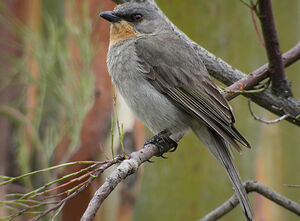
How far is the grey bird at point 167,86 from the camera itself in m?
2.86

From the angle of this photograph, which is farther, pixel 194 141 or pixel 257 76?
pixel 194 141

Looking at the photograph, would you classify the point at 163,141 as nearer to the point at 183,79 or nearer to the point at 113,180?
the point at 183,79

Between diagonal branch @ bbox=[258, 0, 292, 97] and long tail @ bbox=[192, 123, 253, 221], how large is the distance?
45 centimetres

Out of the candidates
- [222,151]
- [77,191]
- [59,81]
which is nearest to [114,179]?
[77,191]

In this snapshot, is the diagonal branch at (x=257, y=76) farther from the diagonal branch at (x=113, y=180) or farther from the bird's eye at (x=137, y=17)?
the bird's eye at (x=137, y=17)

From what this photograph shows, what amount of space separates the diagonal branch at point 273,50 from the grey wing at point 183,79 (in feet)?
1.13

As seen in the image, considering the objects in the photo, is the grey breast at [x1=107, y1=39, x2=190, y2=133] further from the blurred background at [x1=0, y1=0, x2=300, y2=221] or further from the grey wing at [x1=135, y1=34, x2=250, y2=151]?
the blurred background at [x1=0, y1=0, x2=300, y2=221]

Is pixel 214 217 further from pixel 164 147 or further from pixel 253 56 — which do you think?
pixel 253 56

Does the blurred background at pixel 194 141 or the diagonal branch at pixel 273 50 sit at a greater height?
the diagonal branch at pixel 273 50

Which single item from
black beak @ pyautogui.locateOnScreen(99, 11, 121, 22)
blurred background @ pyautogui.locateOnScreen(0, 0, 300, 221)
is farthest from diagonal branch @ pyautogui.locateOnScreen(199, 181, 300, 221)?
black beak @ pyautogui.locateOnScreen(99, 11, 121, 22)

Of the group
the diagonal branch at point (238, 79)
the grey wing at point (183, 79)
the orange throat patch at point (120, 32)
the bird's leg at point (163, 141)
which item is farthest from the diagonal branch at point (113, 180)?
the orange throat patch at point (120, 32)

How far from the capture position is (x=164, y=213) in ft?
12.1

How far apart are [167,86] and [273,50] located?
2.79 feet

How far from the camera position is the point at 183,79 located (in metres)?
3.10
